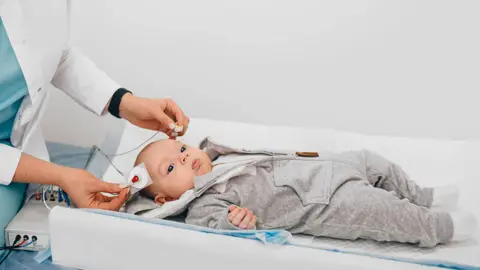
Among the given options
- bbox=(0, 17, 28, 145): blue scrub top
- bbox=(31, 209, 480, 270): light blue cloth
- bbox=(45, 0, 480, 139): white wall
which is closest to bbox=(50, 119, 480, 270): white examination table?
bbox=(31, 209, 480, 270): light blue cloth

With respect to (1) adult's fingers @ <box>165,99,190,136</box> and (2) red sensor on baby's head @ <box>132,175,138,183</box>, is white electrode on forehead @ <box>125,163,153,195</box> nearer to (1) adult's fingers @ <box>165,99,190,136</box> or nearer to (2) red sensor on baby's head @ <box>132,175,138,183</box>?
(2) red sensor on baby's head @ <box>132,175,138,183</box>

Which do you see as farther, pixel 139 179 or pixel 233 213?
pixel 139 179

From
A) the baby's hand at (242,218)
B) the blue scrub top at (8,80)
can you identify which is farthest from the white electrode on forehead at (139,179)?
the blue scrub top at (8,80)

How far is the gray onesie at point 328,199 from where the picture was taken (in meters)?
1.68

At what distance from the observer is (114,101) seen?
197 cm

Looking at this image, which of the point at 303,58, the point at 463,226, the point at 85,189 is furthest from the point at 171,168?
the point at 303,58

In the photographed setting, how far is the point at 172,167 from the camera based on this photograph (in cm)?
182

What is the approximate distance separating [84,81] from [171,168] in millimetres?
398

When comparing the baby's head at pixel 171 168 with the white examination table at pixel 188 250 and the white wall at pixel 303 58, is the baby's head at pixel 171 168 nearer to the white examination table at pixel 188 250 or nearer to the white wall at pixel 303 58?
the white examination table at pixel 188 250

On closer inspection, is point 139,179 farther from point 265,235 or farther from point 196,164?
point 265,235

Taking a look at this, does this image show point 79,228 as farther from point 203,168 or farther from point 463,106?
point 463,106

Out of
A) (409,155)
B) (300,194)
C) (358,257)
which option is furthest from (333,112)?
(358,257)

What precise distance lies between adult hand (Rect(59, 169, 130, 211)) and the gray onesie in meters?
0.22

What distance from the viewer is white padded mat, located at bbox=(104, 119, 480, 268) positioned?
6.52 feet
